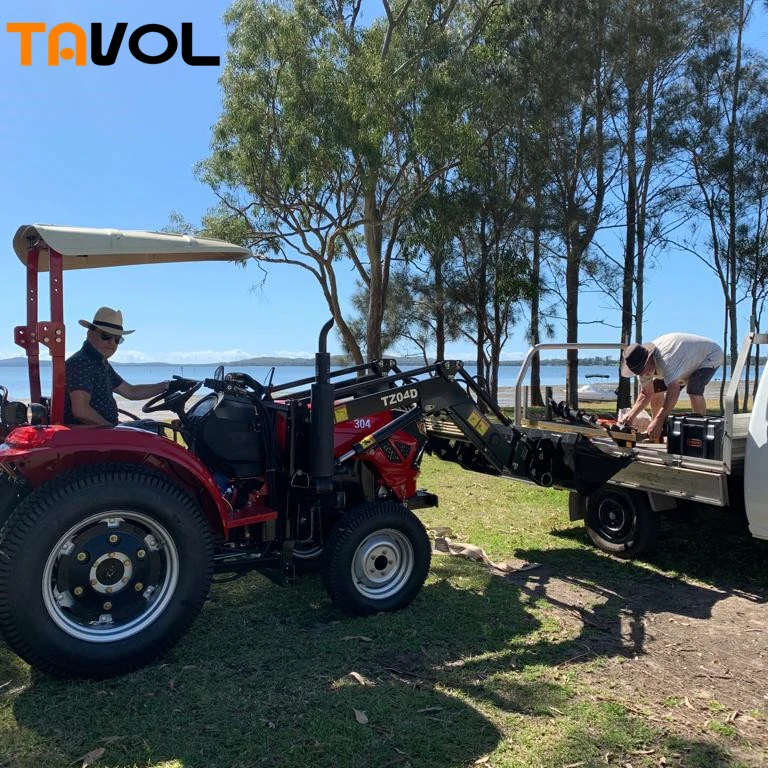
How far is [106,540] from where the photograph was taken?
367cm

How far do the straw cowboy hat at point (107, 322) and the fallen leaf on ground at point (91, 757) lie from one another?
225cm

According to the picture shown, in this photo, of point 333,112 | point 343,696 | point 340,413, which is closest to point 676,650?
point 343,696

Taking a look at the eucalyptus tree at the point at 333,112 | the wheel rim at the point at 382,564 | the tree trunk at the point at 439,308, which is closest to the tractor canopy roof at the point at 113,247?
the wheel rim at the point at 382,564

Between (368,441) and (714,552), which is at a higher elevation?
(368,441)

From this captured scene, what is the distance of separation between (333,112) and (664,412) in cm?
1247

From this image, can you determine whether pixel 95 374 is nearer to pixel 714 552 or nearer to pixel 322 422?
pixel 322 422

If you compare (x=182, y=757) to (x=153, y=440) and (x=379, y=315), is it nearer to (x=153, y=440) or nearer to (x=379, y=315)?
(x=153, y=440)

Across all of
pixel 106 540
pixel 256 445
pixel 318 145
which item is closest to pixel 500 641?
pixel 256 445

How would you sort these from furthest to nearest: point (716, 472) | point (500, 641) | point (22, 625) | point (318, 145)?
point (318, 145)
point (716, 472)
point (500, 641)
point (22, 625)

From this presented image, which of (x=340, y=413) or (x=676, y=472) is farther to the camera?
(x=676, y=472)

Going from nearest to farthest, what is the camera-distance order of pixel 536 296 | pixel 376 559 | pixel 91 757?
1. pixel 91 757
2. pixel 376 559
3. pixel 536 296

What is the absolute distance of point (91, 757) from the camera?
297 centimetres

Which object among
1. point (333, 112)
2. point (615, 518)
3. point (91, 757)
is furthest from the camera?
point (333, 112)

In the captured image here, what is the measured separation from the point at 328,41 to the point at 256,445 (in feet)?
52.0
